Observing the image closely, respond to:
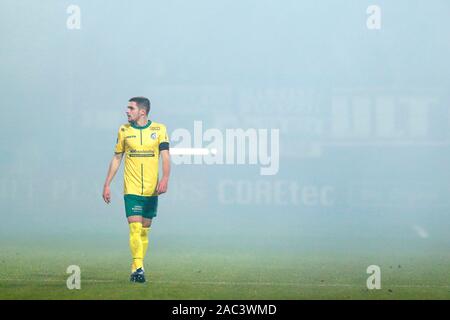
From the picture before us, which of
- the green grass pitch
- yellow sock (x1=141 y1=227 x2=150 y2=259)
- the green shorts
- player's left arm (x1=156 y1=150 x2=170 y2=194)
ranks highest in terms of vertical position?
player's left arm (x1=156 y1=150 x2=170 y2=194)

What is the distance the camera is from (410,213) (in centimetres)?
516

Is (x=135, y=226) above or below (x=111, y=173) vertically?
below

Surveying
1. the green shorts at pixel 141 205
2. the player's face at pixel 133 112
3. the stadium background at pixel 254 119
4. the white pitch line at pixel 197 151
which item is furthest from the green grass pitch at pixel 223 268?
the player's face at pixel 133 112

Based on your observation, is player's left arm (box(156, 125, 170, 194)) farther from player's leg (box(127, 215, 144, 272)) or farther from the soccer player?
player's leg (box(127, 215, 144, 272))

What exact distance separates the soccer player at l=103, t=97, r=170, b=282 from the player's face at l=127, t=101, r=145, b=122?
19 millimetres

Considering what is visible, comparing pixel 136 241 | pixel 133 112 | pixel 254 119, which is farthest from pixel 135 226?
pixel 254 119

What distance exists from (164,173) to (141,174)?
14 centimetres

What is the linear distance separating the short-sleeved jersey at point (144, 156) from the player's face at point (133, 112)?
8cm

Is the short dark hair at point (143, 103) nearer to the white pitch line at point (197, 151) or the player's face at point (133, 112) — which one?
the player's face at point (133, 112)

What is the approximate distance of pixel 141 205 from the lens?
17.0 feet

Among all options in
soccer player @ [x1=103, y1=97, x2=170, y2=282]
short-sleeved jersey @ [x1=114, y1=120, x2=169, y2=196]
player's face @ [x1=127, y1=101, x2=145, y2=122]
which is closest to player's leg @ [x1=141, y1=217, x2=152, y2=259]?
soccer player @ [x1=103, y1=97, x2=170, y2=282]

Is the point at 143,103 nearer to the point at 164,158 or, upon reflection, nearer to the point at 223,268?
the point at 164,158

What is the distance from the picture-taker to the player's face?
5223 millimetres

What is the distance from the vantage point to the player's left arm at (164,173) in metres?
5.16
